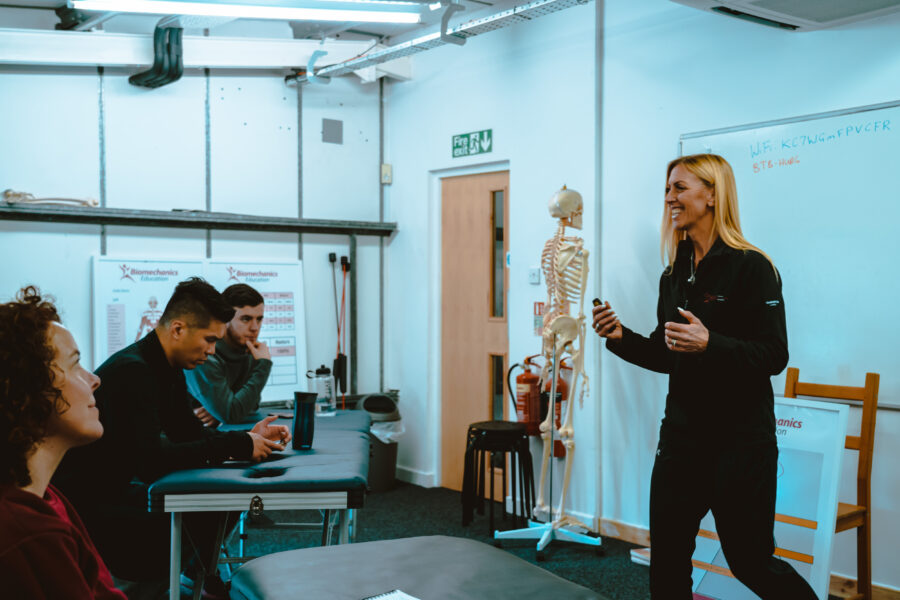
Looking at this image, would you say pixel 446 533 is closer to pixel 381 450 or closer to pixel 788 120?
pixel 381 450

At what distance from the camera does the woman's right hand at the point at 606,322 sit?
246 cm

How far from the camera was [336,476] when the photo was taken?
7.92 feet

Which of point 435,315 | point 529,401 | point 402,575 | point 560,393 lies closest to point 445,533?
point 529,401

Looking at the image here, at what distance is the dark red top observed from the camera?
1.13 meters

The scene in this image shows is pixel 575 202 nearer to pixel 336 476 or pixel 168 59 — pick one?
pixel 336 476

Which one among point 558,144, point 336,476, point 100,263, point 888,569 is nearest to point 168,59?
point 100,263

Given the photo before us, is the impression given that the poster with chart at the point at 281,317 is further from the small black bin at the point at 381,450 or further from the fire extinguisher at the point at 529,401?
the fire extinguisher at the point at 529,401

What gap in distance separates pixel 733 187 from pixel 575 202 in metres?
1.76

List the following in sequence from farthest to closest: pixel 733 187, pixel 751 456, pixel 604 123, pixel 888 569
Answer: pixel 604 123, pixel 888 569, pixel 733 187, pixel 751 456

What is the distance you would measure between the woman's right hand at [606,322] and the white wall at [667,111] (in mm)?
1474

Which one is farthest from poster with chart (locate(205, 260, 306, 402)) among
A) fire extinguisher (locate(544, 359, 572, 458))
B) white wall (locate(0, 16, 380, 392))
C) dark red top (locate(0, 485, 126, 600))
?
dark red top (locate(0, 485, 126, 600))

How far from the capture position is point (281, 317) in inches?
211

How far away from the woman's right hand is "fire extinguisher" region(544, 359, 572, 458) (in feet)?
6.06

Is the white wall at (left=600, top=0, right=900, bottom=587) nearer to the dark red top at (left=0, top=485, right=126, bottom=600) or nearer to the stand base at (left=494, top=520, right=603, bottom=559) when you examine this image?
the stand base at (left=494, top=520, right=603, bottom=559)
